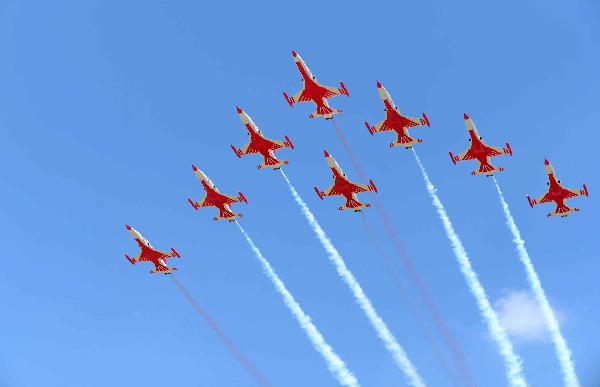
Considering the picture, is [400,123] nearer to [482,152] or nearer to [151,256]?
[482,152]

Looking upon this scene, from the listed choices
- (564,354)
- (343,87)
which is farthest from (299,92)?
(564,354)

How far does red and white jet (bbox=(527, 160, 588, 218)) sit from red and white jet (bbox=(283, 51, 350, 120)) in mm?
35332

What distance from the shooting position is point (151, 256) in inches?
5886

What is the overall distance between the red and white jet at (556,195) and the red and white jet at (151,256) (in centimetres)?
6168

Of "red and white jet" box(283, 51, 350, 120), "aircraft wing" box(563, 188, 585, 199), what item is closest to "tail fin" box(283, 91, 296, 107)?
"red and white jet" box(283, 51, 350, 120)

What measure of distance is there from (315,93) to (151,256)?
39363 mm

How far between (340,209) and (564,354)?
42166 mm

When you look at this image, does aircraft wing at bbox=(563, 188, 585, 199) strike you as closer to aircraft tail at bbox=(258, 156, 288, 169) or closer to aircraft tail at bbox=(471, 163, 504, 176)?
aircraft tail at bbox=(471, 163, 504, 176)

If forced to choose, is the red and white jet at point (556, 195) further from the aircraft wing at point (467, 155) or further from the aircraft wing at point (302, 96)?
the aircraft wing at point (302, 96)

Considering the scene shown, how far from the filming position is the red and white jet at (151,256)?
488ft

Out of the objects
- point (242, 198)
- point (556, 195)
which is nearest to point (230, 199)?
point (242, 198)

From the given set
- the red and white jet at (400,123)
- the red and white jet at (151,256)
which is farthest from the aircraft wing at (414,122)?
the red and white jet at (151,256)

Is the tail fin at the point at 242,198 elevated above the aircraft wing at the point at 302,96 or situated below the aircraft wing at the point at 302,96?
below

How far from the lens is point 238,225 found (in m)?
149
